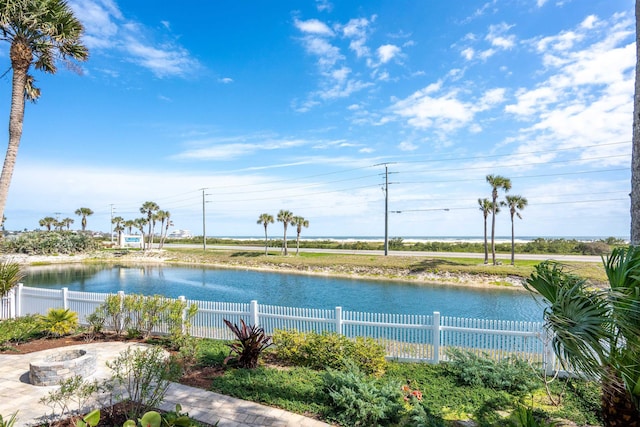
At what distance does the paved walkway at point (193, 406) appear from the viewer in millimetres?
4688

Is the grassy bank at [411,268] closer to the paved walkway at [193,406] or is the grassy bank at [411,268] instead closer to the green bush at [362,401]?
the green bush at [362,401]

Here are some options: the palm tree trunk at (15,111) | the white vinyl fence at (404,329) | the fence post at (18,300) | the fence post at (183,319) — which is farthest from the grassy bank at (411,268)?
the palm tree trunk at (15,111)

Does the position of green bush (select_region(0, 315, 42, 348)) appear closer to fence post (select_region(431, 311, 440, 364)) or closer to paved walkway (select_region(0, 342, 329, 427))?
paved walkway (select_region(0, 342, 329, 427))

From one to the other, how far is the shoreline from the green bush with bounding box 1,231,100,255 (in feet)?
6.91

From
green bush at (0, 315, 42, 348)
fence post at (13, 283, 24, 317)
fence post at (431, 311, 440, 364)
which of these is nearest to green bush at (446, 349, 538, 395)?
fence post at (431, 311, 440, 364)

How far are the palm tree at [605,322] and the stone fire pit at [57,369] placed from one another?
7.28 m

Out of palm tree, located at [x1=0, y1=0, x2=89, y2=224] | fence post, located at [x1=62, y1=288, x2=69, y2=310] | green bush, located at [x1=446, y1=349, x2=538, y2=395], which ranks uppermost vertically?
palm tree, located at [x1=0, y1=0, x2=89, y2=224]

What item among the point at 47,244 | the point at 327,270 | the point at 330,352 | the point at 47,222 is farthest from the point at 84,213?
the point at 330,352

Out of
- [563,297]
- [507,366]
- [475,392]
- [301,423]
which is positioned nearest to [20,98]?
[301,423]

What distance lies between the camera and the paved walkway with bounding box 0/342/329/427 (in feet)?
15.4

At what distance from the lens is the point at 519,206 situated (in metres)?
29.9

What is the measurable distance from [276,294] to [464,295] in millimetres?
11444

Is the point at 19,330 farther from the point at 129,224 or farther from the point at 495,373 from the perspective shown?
the point at 129,224

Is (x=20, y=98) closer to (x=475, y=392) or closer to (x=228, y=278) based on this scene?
(x=475, y=392)
